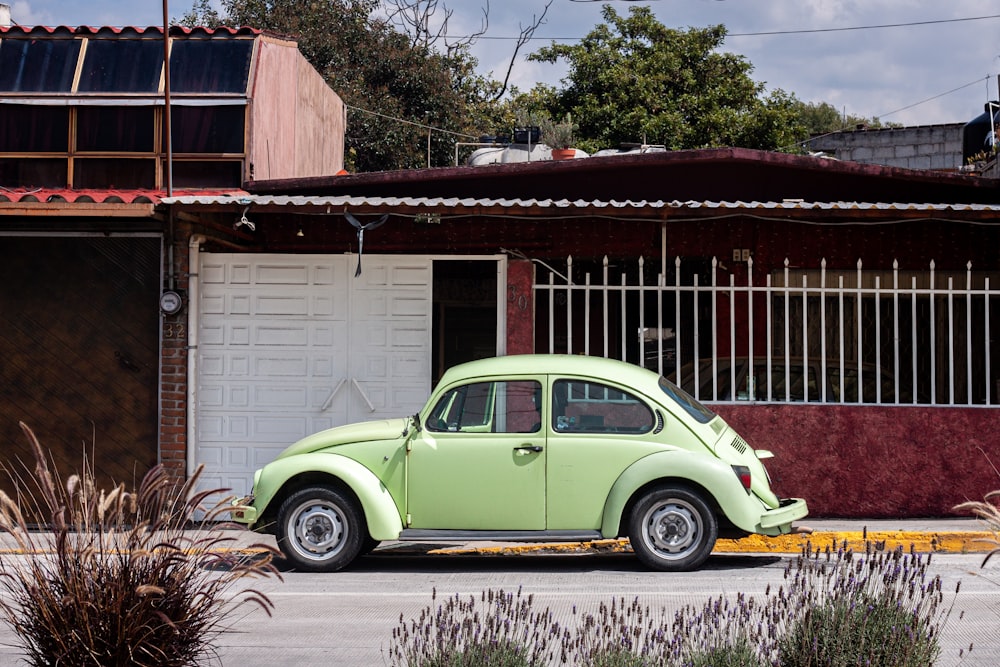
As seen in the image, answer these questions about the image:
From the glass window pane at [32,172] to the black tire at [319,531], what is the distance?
6.83 m

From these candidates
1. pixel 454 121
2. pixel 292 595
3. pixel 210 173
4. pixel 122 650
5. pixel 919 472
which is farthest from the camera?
pixel 454 121

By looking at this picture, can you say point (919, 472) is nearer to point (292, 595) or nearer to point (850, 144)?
point (292, 595)

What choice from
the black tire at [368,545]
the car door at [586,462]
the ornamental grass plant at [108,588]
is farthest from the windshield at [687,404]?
the ornamental grass plant at [108,588]

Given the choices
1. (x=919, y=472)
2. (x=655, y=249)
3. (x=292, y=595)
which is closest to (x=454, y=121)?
(x=655, y=249)

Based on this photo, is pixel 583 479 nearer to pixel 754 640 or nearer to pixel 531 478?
pixel 531 478

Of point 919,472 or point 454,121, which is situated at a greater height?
point 454,121

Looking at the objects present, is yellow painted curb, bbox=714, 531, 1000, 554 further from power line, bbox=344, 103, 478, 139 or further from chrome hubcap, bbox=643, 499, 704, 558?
power line, bbox=344, 103, 478, 139

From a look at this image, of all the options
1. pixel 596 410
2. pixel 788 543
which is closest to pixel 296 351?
pixel 596 410

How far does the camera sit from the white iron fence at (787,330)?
11492 mm

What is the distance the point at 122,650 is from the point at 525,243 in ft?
25.1

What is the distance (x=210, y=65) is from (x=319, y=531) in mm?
7190

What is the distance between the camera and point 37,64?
14039mm

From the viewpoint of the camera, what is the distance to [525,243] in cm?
1182

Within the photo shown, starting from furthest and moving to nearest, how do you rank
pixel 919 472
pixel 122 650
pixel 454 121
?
1. pixel 454 121
2. pixel 919 472
3. pixel 122 650
